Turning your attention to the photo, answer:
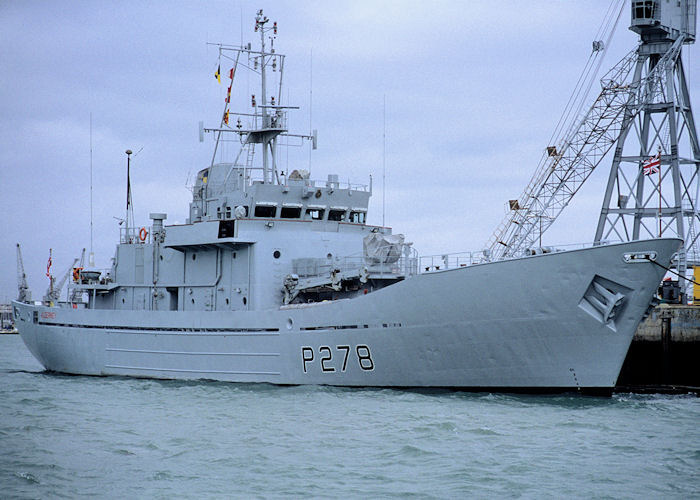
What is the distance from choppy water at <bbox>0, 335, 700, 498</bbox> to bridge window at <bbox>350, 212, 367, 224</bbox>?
6296 millimetres

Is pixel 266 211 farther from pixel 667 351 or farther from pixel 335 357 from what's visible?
pixel 667 351

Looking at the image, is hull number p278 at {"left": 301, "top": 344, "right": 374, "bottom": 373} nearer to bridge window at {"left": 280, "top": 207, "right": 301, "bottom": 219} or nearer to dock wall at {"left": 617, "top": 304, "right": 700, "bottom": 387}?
bridge window at {"left": 280, "top": 207, "right": 301, "bottom": 219}

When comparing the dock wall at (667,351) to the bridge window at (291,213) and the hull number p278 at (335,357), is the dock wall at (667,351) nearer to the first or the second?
the hull number p278 at (335,357)

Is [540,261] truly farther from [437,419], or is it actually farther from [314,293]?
[314,293]

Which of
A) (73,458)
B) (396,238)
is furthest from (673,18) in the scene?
(73,458)

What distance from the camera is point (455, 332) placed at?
59.9 feet

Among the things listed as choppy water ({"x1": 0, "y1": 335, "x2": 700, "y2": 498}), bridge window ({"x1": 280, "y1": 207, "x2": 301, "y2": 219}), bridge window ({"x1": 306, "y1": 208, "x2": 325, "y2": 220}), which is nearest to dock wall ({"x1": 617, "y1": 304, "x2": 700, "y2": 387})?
choppy water ({"x1": 0, "y1": 335, "x2": 700, "y2": 498})

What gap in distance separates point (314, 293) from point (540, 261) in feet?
23.6

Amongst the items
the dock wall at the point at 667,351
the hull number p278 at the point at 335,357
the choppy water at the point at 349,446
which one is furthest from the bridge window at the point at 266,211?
the dock wall at the point at 667,351

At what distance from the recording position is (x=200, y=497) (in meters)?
11.0

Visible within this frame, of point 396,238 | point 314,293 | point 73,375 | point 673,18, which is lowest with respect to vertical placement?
point 73,375

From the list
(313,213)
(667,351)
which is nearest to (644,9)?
(667,351)

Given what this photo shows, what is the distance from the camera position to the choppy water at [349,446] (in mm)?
11438

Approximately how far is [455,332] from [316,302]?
4.43 meters
